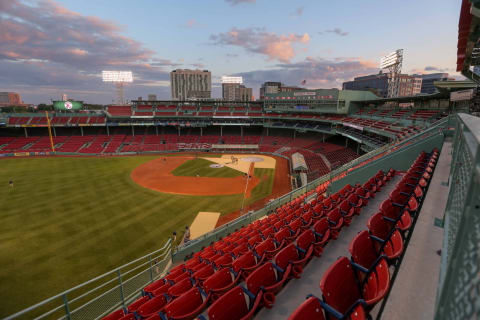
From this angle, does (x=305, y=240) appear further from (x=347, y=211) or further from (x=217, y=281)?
(x=347, y=211)

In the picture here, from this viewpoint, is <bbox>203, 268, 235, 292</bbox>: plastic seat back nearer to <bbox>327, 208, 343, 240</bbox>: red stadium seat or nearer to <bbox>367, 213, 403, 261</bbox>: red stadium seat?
<bbox>327, 208, 343, 240</bbox>: red stadium seat

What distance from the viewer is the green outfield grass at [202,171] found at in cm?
3442

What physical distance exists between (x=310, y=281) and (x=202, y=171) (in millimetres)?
32007

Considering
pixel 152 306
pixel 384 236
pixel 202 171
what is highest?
pixel 384 236

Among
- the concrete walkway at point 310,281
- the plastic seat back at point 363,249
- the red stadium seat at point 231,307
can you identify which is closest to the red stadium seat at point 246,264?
the concrete walkway at point 310,281

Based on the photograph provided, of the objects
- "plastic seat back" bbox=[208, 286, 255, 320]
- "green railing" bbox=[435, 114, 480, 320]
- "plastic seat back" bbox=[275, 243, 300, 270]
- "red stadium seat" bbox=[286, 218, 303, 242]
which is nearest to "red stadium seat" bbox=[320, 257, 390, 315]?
"green railing" bbox=[435, 114, 480, 320]

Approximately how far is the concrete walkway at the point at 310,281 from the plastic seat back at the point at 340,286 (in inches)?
63.0

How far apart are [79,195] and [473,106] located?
4284cm

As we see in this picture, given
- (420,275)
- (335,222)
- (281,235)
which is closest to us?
(420,275)

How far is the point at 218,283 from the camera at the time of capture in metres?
5.74

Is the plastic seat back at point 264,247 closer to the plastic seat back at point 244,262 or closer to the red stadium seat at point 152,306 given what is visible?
the plastic seat back at point 244,262

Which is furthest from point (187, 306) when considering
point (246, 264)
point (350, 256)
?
point (350, 256)

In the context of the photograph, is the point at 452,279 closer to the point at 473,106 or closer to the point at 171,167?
the point at 473,106

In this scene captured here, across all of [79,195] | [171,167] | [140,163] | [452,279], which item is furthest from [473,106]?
[140,163]
